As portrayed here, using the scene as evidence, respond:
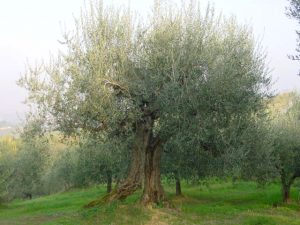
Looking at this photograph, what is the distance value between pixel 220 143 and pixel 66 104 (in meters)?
7.12

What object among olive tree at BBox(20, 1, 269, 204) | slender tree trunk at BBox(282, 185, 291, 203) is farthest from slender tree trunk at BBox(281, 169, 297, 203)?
olive tree at BBox(20, 1, 269, 204)

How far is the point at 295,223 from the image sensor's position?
17.2 meters

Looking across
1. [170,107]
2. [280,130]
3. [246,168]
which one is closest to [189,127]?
[170,107]

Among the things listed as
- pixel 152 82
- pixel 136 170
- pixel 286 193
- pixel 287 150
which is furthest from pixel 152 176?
pixel 286 193

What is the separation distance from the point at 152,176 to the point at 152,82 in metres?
5.52

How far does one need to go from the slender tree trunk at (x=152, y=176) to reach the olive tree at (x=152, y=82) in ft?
0.66

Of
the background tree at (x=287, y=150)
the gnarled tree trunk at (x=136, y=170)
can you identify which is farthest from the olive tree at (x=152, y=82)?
the background tree at (x=287, y=150)

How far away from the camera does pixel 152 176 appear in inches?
809

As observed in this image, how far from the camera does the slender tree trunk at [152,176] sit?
1994cm

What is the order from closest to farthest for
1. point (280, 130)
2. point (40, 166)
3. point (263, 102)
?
1. point (263, 102)
2. point (280, 130)
3. point (40, 166)

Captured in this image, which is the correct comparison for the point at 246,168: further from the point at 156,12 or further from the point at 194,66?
the point at 156,12

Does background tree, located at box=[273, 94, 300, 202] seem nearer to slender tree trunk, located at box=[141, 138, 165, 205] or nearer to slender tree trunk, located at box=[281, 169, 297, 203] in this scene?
slender tree trunk, located at box=[281, 169, 297, 203]

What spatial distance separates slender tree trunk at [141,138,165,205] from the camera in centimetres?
1994

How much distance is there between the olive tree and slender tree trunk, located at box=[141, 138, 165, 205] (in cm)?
20
